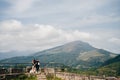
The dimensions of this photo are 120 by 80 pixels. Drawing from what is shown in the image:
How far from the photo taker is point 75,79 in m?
32.0

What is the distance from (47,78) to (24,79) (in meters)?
3.42

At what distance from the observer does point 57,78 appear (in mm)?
35562

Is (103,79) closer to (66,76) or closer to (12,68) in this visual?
(66,76)

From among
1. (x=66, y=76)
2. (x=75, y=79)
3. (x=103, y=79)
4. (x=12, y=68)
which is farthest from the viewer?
(x=12, y=68)

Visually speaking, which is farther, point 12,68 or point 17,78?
point 12,68

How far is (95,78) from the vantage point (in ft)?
93.3

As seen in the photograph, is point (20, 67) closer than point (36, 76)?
No

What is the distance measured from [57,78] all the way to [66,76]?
6.75ft

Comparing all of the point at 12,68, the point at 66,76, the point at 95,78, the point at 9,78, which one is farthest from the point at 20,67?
the point at 95,78

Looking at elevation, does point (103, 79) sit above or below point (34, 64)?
below

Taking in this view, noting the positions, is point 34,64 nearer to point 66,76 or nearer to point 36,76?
point 36,76

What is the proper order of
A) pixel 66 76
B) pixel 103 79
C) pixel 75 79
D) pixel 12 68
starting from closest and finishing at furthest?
pixel 103 79 < pixel 75 79 < pixel 66 76 < pixel 12 68

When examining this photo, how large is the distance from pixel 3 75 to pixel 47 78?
6606 millimetres

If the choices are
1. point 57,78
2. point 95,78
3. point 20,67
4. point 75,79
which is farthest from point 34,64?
point 95,78
